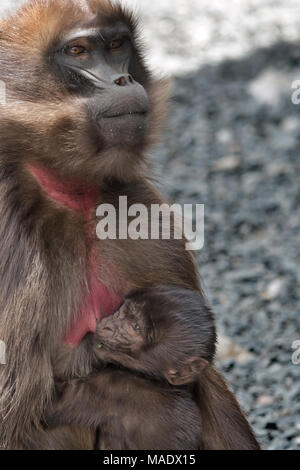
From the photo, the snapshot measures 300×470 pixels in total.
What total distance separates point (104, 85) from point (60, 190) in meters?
0.48

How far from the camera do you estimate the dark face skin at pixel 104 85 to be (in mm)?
4082

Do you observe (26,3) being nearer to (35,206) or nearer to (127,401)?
(35,206)

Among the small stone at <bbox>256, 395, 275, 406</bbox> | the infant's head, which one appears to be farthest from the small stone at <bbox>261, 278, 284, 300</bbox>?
the infant's head

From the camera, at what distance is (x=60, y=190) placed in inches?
166

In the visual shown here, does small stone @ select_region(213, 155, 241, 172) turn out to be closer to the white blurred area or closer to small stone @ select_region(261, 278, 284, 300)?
the white blurred area

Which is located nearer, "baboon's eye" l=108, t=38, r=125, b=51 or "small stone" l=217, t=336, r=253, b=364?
"baboon's eye" l=108, t=38, r=125, b=51

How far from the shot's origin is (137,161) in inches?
169

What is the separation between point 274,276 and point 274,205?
1019 millimetres

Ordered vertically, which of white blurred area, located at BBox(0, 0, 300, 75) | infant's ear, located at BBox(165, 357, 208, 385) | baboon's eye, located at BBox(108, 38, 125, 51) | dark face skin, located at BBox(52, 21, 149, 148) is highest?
white blurred area, located at BBox(0, 0, 300, 75)

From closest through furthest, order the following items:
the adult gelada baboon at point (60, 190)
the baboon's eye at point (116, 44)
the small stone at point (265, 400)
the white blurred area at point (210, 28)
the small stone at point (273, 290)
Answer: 1. the adult gelada baboon at point (60, 190)
2. the baboon's eye at point (116, 44)
3. the small stone at point (265, 400)
4. the small stone at point (273, 290)
5. the white blurred area at point (210, 28)

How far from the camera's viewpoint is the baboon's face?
4109 millimetres

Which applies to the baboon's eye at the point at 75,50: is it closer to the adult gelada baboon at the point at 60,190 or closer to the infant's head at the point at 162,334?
the adult gelada baboon at the point at 60,190

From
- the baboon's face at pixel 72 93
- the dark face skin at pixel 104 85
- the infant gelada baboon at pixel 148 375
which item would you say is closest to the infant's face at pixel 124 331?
the infant gelada baboon at pixel 148 375

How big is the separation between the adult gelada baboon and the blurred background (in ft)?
1.82
